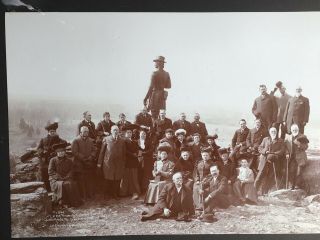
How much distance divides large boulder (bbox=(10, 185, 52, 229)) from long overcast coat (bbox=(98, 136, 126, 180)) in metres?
0.58

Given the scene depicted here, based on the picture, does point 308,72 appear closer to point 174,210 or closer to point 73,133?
point 174,210

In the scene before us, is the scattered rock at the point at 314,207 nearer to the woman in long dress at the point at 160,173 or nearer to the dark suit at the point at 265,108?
the dark suit at the point at 265,108

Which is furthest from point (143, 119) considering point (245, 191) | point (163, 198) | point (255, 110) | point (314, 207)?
point (314, 207)

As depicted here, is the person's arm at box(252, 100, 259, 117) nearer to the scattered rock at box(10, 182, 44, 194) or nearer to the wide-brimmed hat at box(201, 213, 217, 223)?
the wide-brimmed hat at box(201, 213, 217, 223)

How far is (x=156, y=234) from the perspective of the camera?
4.43m

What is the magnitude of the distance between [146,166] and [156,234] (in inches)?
24.4

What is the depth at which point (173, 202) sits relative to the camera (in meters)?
4.43

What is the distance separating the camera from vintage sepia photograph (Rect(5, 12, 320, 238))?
14.4ft

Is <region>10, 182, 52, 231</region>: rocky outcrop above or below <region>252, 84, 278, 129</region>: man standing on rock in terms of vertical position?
below

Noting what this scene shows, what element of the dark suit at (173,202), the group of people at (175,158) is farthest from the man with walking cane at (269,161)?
the dark suit at (173,202)

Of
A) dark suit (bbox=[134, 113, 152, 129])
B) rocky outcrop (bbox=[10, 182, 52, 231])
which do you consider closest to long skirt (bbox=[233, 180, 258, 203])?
dark suit (bbox=[134, 113, 152, 129])

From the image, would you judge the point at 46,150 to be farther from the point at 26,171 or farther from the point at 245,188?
the point at 245,188

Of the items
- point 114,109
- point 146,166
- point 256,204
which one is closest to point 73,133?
point 114,109

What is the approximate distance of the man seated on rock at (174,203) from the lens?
14.5 ft
